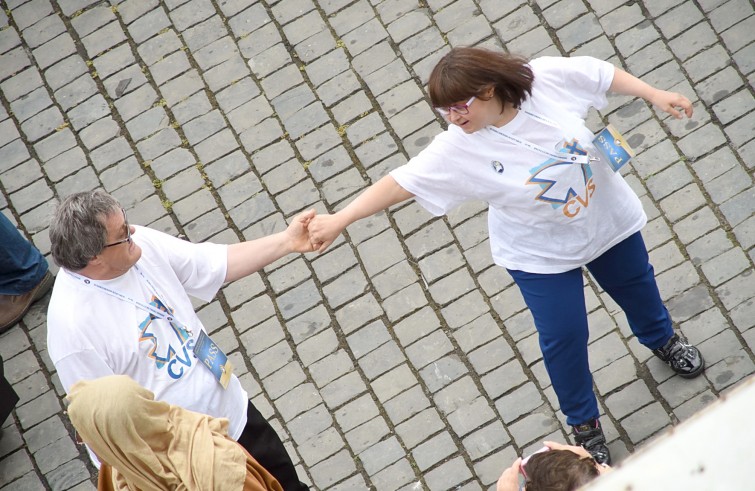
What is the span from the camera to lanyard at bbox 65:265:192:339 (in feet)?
12.5

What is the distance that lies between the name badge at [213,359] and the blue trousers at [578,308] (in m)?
1.38

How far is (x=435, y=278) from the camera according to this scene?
5.67m

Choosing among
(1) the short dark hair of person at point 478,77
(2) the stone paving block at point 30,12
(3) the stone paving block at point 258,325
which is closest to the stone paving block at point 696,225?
(1) the short dark hair of person at point 478,77

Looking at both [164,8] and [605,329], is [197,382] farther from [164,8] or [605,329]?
[164,8]

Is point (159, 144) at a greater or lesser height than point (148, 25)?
lesser

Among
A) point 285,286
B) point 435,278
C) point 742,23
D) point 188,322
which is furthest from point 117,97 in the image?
point 742,23

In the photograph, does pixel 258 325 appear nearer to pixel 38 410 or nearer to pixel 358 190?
pixel 358 190

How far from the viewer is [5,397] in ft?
18.6

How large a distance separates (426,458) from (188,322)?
1754 mm

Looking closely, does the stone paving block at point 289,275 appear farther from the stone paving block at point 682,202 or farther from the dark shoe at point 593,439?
the stone paving block at point 682,202

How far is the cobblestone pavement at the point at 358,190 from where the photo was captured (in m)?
5.22

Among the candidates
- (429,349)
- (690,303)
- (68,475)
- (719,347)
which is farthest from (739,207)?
(68,475)

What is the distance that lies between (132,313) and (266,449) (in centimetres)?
90

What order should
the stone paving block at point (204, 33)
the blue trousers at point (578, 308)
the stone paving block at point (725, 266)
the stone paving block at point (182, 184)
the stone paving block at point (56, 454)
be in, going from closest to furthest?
1. the blue trousers at point (578, 308)
2. the stone paving block at point (725, 266)
3. the stone paving block at point (56, 454)
4. the stone paving block at point (182, 184)
5. the stone paving block at point (204, 33)
